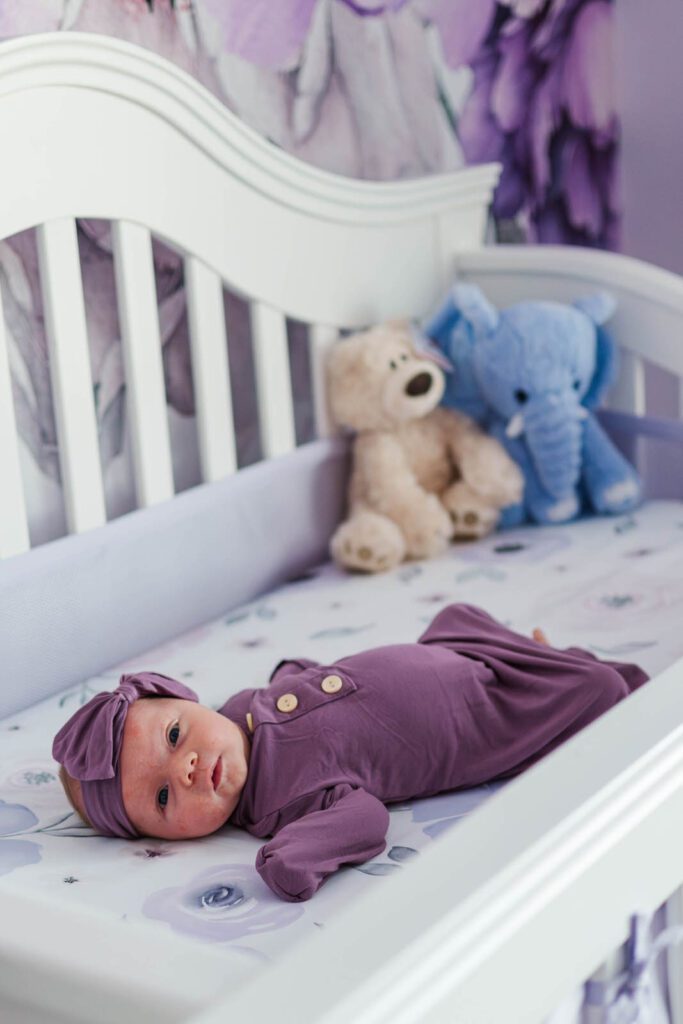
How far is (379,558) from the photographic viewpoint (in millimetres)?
1546

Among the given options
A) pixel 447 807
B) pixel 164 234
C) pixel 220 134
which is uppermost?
pixel 220 134

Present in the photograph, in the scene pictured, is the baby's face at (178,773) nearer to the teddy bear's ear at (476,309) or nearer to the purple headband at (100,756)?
the purple headband at (100,756)

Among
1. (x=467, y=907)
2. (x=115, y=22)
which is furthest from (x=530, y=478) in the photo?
(x=467, y=907)

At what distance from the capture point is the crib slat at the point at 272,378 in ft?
5.10

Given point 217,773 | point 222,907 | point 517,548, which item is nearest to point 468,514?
point 517,548

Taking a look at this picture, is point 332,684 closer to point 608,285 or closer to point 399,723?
point 399,723

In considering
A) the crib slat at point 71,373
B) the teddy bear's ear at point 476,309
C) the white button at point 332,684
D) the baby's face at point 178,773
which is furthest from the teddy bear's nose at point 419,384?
the baby's face at point 178,773

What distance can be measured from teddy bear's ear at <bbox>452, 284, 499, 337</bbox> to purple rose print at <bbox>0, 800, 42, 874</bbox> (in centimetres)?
91

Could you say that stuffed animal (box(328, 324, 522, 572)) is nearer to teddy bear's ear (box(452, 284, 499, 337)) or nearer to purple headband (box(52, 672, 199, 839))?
teddy bear's ear (box(452, 284, 499, 337))

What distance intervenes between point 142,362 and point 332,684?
19.0 inches

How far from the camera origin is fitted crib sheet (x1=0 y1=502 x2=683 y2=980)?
0.86 m

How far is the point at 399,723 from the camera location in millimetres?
1030

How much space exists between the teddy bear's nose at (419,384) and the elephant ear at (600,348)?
240 mm

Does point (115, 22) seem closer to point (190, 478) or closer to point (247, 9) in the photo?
point (247, 9)
